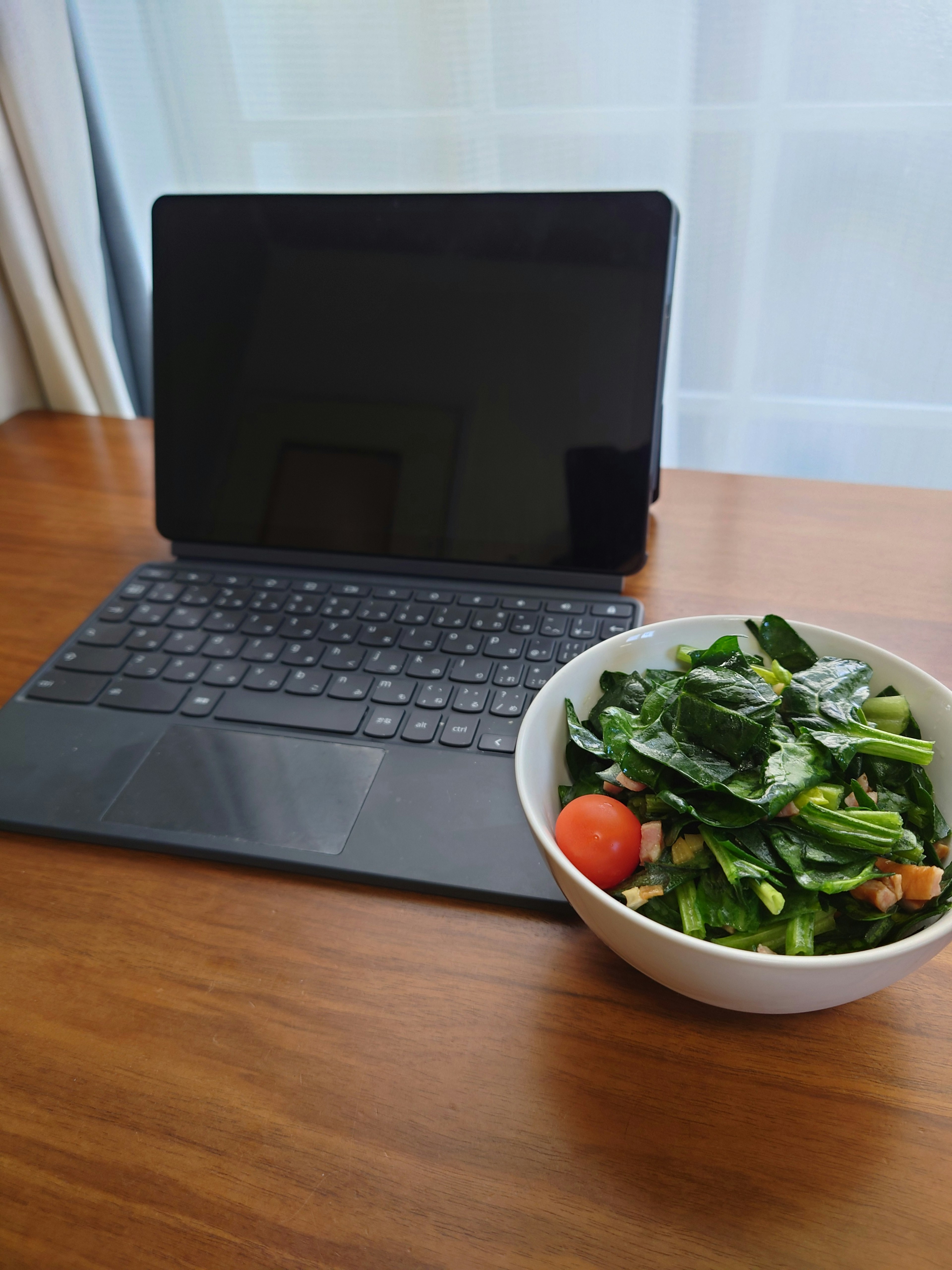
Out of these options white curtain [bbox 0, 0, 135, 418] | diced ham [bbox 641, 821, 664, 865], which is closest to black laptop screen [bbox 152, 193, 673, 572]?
diced ham [bbox 641, 821, 664, 865]

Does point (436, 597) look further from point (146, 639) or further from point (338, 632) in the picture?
point (146, 639)

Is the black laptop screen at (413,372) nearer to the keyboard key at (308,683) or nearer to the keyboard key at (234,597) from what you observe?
the keyboard key at (234,597)

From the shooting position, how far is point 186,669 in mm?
642

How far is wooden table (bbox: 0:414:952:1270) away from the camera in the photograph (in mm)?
335

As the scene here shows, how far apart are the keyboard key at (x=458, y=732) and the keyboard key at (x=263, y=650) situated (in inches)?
6.2

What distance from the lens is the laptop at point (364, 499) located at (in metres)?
0.57

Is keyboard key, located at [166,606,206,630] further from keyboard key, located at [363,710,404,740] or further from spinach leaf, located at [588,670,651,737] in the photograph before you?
spinach leaf, located at [588,670,651,737]

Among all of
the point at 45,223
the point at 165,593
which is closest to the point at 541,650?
the point at 165,593

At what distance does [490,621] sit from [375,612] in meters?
0.10

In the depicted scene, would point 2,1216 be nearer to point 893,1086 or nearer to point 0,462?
point 893,1086

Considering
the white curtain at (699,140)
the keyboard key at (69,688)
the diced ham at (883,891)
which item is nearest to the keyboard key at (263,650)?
the keyboard key at (69,688)

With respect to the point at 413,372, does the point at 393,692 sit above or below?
below

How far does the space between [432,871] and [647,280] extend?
0.48 m

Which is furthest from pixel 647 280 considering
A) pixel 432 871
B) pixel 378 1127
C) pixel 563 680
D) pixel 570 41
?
pixel 570 41
